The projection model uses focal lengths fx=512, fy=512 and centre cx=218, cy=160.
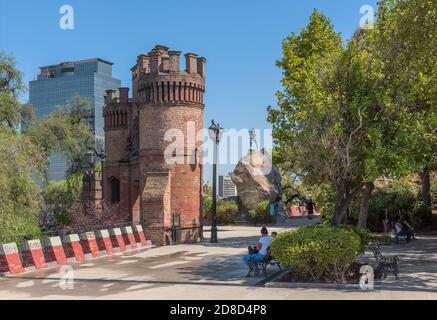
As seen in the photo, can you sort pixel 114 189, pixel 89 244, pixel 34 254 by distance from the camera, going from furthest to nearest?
pixel 114 189, pixel 89 244, pixel 34 254

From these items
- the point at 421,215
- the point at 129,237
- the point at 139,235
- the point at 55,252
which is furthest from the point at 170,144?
the point at 421,215

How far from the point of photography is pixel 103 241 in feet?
70.0

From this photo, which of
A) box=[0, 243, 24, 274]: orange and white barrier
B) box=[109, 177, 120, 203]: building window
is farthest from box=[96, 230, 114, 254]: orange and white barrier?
box=[109, 177, 120, 203]: building window

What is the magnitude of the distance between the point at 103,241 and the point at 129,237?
237 centimetres

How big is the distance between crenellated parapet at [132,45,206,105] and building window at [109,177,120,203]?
9.27 meters

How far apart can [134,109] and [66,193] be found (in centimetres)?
1344

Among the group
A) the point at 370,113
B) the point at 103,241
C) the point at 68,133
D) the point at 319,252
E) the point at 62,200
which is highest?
the point at 68,133

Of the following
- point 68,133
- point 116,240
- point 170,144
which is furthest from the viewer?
point 68,133

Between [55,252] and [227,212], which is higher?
[227,212]

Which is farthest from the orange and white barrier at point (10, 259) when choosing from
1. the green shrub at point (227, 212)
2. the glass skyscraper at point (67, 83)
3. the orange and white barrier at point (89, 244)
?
the glass skyscraper at point (67, 83)

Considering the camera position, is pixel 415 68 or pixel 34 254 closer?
pixel 415 68

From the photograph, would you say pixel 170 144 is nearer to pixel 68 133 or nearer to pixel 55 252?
pixel 55 252

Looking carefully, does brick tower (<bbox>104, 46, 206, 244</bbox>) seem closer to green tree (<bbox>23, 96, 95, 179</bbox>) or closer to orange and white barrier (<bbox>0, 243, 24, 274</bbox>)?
orange and white barrier (<bbox>0, 243, 24, 274</bbox>)

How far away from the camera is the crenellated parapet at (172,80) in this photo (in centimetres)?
2639
